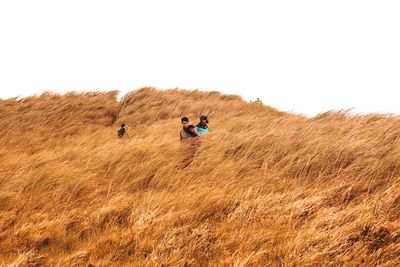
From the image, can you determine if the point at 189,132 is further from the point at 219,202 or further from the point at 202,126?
the point at 219,202

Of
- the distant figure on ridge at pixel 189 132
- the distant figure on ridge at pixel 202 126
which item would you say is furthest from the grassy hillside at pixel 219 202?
the distant figure on ridge at pixel 202 126

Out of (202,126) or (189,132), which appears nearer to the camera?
(189,132)

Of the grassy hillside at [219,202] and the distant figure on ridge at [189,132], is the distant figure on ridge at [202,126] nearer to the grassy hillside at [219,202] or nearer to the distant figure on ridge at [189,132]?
the distant figure on ridge at [189,132]

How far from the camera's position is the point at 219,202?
11.7ft

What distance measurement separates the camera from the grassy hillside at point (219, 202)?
2.73 metres

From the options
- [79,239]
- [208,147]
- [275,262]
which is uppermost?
[208,147]

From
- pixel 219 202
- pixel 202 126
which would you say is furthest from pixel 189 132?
pixel 219 202

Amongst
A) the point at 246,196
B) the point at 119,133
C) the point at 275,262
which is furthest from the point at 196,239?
the point at 119,133

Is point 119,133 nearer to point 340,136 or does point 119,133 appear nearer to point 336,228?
point 340,136

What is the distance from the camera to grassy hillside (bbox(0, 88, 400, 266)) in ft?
8.95

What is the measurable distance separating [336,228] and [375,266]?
471 millimetres

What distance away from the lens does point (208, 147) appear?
5867 millimetres

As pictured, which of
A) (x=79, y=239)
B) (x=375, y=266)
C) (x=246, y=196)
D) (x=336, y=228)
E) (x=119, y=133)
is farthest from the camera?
(x=119, y=133)

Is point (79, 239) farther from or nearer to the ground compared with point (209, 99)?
nearer to the ground
